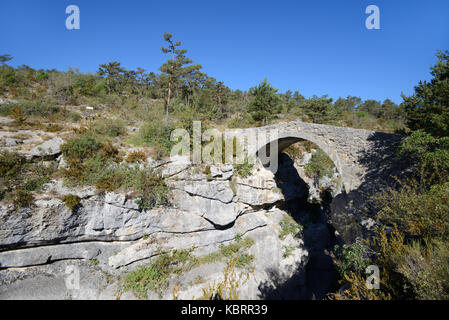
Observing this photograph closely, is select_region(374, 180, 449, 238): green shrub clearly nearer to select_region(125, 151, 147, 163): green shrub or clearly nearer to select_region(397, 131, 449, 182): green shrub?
select_region(397, 131, 449, 182): green shrub

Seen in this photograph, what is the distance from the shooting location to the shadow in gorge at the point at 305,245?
907 cm

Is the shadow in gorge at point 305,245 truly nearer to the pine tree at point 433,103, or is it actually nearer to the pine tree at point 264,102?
the pine tree at point 264,102

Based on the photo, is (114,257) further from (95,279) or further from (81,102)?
(81,102)

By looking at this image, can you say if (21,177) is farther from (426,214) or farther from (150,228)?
(426,214)

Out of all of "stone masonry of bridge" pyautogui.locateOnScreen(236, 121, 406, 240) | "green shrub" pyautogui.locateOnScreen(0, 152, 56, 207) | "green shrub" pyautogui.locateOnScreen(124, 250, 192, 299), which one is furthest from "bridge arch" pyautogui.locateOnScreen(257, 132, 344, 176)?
"green shrub" pyautogui.locateOnScreen(0, 152, 56, 207)

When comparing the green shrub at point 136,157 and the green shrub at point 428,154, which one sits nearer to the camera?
the green shrub at point 428,154

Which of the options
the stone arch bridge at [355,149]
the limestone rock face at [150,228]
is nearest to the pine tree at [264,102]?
the stone arch bridge at [355,149]

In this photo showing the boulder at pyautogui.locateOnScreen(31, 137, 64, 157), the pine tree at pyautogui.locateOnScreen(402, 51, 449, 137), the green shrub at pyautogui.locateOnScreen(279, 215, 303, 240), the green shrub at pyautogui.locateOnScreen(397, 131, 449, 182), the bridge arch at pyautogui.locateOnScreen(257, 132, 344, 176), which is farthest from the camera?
the green shrub at pyautogui.locateOnScreen(279, 215, 303, 240)

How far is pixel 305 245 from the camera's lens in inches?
465

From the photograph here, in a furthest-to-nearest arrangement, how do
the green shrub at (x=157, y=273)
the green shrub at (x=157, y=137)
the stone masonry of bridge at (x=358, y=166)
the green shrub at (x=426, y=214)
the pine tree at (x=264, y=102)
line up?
the pine tree at (x=264, y=102) < the green shrub at (x=157, y=137) < the green shrub at (x=157, y=273) < the stone masonry of bridge at (x=358, y=166) < the green shrub at (x=426, y=214)

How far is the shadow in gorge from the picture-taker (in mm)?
9070

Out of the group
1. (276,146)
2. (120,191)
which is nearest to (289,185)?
(276,146)

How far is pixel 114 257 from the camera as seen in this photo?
292 inches

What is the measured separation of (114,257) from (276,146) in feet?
38.5
